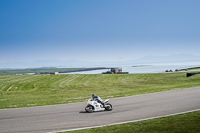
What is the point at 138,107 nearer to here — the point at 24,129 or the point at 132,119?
the point at 132,119

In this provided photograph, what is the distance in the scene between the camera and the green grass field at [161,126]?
955cm

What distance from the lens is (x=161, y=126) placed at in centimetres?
1027

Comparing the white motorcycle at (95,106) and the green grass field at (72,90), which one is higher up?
the white motorcycle at (95,106)

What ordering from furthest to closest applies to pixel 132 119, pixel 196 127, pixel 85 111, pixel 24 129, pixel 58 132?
pixel 85 111, pixel 132 119, pixel 24 129, pixel 58 132, pixel 196 127

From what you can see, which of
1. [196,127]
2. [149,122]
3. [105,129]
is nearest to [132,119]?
[149,122]

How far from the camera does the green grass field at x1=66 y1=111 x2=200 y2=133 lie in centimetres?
955

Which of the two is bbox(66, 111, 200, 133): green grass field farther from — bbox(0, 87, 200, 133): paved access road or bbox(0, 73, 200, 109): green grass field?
bbox(0, 73, 200, 109): green grass field

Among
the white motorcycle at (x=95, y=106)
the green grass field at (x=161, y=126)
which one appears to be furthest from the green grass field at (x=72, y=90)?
the green grass field at (x=161, y=126)

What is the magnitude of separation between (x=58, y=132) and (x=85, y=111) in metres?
4.75

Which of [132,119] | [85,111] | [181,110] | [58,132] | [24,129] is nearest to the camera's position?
[58,132]

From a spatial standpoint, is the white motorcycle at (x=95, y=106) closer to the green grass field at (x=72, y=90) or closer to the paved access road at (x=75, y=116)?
the paved access road at (x=75, y=116)

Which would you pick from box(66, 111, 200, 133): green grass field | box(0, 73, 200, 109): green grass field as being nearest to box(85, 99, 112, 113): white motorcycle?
box(66, 111, 200, 133): green grass field

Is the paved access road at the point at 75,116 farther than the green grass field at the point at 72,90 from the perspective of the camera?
No

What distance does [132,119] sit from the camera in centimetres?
1230
